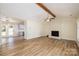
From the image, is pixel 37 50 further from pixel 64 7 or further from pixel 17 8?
pixel 64 7

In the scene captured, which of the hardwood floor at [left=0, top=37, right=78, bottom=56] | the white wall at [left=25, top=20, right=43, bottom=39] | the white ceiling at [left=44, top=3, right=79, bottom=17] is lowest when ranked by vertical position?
the hardwood floor at [left=0, top=37, right=78, bottom=56]

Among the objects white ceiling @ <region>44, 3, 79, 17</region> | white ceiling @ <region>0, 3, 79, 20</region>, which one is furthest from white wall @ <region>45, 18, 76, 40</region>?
white ceiling @ <region>44, 3, 79, 17</region>

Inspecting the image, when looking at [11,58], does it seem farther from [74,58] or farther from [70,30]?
[70,30]

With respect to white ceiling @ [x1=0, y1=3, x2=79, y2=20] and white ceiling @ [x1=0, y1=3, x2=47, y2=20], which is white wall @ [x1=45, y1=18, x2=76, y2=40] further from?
white ceiling @ [x1=0, y1=3, x2=47, y2=20]

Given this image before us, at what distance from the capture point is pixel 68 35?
10.4 m

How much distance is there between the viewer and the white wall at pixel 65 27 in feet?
33.1

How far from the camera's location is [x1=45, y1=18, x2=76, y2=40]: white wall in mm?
10086

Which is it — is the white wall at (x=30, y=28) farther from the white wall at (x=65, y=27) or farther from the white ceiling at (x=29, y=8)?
the white ceiling at (x=29, y=8)

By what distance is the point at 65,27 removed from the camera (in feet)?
34.9

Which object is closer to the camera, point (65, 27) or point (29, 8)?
point (29, 8)

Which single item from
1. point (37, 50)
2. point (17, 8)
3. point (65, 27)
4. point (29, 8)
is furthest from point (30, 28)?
point (37, 50)

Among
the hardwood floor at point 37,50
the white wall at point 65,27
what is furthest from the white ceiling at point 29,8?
the white wall at point 65,27

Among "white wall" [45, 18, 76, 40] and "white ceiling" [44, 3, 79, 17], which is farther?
"white wall" [45, 18, 76, 40]

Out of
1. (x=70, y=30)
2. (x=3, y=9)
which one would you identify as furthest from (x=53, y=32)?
(x=3, y=9)
